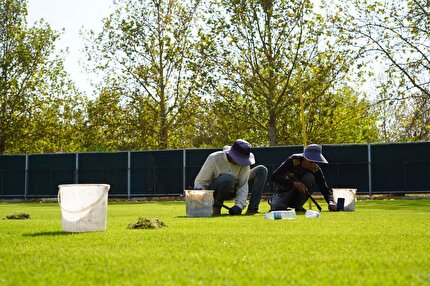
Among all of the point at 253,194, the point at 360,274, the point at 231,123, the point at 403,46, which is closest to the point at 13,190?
the point at 231,123

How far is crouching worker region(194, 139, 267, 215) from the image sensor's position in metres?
10.2

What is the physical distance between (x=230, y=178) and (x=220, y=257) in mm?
5983

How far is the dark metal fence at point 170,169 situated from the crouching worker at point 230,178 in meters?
12.3

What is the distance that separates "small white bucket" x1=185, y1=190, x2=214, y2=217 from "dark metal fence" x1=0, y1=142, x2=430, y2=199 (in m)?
13.3

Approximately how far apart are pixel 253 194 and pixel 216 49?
18.4 metres

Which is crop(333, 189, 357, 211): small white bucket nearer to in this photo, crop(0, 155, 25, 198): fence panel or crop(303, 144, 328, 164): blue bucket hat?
crop(303, 144, 328, 164): blue bucket hat

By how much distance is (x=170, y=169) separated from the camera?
24.7 m

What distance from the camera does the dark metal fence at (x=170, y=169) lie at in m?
22.3

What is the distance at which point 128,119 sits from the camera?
3281 centimetres

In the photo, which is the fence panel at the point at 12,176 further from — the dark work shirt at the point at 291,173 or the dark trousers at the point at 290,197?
the dark work shirt at the point at 291,173

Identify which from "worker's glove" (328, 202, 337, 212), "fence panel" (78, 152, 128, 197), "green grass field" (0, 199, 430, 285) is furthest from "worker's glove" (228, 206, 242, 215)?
"fence panel" (78, 152, 128, 197)

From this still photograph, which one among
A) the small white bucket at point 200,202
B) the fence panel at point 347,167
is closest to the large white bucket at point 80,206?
the small white bucket at point 200,202

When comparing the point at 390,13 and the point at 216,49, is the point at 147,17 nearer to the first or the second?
the point at 216,49

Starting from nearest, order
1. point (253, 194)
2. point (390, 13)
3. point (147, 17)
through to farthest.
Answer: point (253, 194)
point (390, 13)
point (147, 17)
